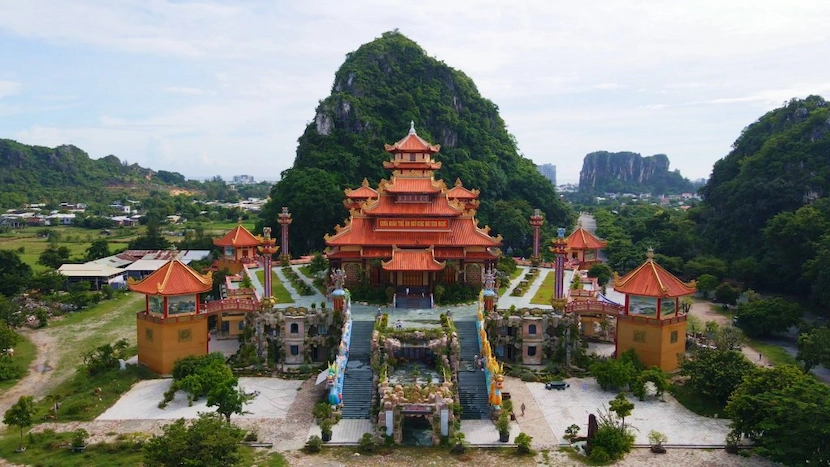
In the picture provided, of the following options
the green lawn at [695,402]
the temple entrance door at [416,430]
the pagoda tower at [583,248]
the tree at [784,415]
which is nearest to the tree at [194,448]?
the temple entrance door at [416,430]

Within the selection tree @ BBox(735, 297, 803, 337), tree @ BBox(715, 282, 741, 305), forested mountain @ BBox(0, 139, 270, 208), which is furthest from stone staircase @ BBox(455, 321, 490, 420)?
forested mountain @ BBox(0, 139, 270, 208)

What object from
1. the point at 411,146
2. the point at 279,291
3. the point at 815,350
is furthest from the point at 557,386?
the point at 279,291

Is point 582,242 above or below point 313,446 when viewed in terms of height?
above

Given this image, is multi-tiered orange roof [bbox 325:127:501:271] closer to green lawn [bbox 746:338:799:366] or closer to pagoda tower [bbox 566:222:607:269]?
pagoda tower [bbox 566:222:607:269]

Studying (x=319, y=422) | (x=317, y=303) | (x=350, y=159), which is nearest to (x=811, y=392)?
(x=319, y=422)

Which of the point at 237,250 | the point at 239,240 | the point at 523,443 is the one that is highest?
the point at 239,240

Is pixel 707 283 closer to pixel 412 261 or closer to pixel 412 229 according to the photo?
pixel 412 229

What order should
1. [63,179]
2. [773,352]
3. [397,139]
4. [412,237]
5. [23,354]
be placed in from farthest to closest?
1. [63,179]
2. [397,139]
3. [412,237]
4. [23,354]
5. [773,352]

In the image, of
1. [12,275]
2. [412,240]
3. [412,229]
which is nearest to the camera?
[412,240]
